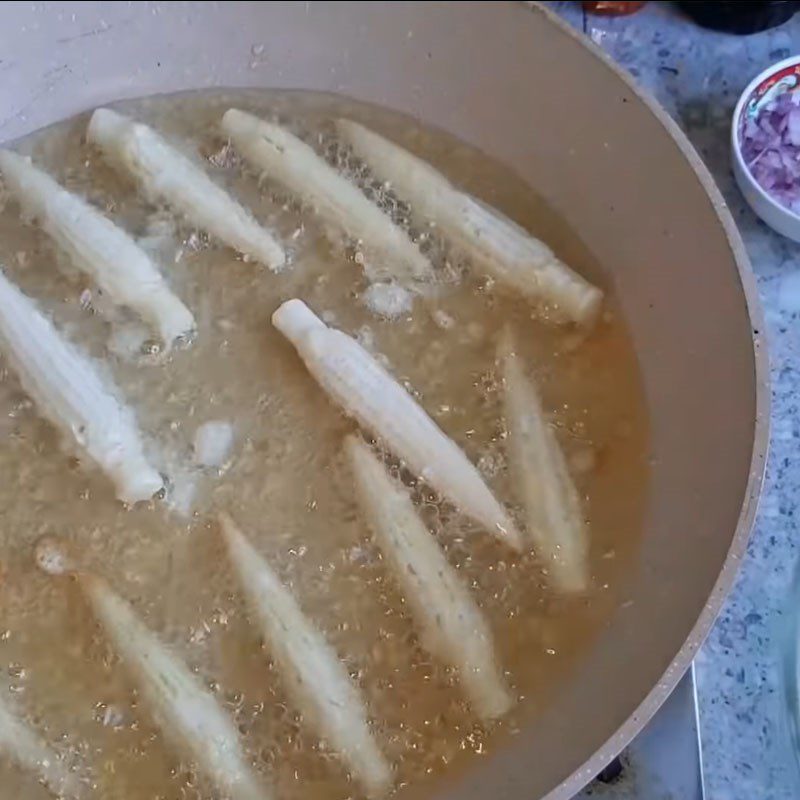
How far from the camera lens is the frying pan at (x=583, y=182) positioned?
1.97ft

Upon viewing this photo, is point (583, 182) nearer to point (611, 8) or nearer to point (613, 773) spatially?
point (611, 8)

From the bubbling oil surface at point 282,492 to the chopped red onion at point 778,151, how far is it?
15 cm

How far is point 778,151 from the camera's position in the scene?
786 millimetres

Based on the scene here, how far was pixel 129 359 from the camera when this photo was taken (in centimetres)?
75

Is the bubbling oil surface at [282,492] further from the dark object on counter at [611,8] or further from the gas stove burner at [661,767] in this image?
the dark object on counter at [611,8]

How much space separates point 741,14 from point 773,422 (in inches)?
13.3

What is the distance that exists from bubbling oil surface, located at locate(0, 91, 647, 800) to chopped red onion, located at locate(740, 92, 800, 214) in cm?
15

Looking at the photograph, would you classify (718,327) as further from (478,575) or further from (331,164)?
(331,164)

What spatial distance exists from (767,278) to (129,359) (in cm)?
47

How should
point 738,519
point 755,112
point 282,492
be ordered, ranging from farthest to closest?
point 755,112 < point 282,492 < point 738,519

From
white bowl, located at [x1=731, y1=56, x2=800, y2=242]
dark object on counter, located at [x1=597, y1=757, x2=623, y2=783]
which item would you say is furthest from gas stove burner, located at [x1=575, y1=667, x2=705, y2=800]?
white bowl, located at [x1=731, y1=56, x2=800, y2=242]

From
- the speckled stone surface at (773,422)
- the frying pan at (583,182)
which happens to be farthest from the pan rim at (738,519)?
Result: the speckled stone surface at (773,422)

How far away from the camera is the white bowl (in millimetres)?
769

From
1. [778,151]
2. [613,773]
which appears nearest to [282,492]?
[613,773]
